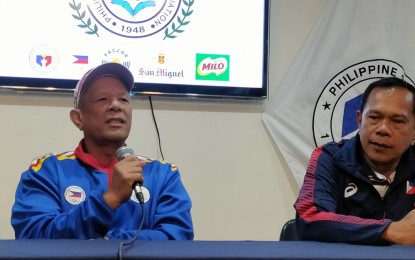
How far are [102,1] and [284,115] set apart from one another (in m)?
1.01

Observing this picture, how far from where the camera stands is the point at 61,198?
1511mm

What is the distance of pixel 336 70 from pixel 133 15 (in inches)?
40.4

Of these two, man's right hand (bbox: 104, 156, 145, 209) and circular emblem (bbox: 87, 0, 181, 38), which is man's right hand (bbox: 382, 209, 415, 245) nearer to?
man's right hand (bbox: 104, 156, 145, 209)

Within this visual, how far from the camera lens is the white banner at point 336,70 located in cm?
261

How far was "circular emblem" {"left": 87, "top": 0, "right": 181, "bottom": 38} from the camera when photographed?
8.05 feet

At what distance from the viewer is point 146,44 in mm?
2475

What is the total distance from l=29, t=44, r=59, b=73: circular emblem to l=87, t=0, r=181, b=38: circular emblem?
0.86 ft

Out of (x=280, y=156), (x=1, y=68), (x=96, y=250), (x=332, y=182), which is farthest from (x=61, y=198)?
(x=280, y=156)

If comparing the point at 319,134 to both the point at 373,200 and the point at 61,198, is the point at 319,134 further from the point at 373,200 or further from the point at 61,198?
the point at 61,198

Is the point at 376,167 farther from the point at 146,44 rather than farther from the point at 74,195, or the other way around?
the point at 146,44

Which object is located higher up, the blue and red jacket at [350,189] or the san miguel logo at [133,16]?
the san miguel logo at [133,16]

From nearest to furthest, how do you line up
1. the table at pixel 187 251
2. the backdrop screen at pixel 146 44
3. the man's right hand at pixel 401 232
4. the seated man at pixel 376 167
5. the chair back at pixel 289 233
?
the table at pixel 187 251 → the man's right hand at pixel 401 232 → the seated man at pixel 376 167 → the chair back at pixel 289 233 → the backdrop screen at pixel 146 44

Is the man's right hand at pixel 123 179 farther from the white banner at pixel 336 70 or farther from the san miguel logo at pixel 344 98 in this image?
the san miguel logo at pixel 344 98

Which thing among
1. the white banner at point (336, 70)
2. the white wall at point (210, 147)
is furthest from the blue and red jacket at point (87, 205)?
the white banner at point (336, 70)
